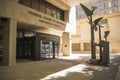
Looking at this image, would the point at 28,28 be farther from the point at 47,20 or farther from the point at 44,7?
the point at 44,7

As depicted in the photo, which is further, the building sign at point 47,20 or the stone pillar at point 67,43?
the stone pillar at point 67,43

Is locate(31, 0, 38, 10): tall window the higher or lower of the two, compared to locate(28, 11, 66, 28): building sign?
higher

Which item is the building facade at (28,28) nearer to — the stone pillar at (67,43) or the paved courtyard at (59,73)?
the stone pillar at (67,43)

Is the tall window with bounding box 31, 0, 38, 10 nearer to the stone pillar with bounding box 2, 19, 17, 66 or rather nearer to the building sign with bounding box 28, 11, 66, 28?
the building sign with bounding box 28, 11, 66, 28

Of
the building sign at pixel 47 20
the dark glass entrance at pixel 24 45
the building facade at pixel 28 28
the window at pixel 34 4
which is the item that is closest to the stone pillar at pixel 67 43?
the building facade at pixel 28 28

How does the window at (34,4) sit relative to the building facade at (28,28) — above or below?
above

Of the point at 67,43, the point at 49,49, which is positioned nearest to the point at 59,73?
the point at 49,49

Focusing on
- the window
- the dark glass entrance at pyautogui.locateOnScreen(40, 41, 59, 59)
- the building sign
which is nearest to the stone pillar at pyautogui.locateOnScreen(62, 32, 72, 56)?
Result: the building sign

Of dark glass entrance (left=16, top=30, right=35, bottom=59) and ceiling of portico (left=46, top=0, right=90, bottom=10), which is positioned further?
ceiling of portico (left=46, top=0, right=90, bottom=10)

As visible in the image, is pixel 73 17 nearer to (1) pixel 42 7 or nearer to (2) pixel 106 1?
(1) pixel 42 7

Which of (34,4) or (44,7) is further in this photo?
(44,7)

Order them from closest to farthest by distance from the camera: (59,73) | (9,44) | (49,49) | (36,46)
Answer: (59,73) < (9,44) < (36,46) < (49,49)

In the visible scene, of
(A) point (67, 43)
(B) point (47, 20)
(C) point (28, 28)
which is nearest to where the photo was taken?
(B) point (47, 20)

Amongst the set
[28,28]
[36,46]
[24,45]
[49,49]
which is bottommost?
[49,49]
